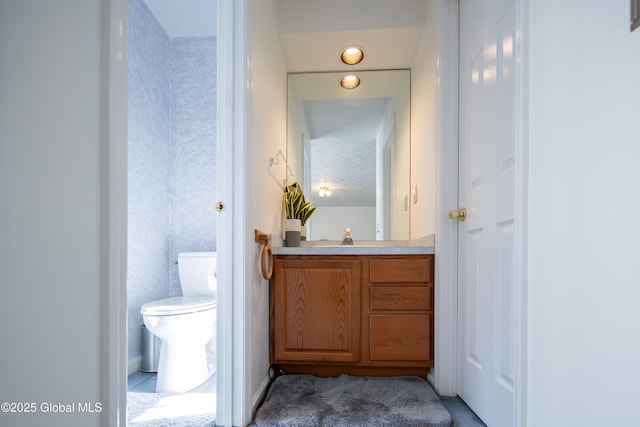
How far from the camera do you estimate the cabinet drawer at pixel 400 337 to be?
78.2 inches

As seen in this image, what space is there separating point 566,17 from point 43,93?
3.91 ft

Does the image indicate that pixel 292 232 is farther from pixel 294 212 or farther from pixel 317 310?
pixel 317 310

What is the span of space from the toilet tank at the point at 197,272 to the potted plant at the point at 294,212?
2.08ft

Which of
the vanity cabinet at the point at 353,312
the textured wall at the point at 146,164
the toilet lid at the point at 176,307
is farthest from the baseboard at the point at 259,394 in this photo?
the textured wall at the point at 146,164

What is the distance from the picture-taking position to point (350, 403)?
A: 1.70 meters

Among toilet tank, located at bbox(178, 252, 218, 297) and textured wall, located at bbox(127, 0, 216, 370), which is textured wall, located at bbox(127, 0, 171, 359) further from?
toilet tank, located at bbox(178, 252, 218, 297)

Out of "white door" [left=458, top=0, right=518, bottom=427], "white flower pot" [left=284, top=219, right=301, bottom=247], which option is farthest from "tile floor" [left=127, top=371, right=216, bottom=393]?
"white door" [left=458, top=0, right=518, bottom=427]

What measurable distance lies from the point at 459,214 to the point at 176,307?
1.64m

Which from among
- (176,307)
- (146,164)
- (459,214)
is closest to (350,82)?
(459,214)

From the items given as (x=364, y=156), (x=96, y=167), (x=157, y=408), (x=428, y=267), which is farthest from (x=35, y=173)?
(x=364, y=156)

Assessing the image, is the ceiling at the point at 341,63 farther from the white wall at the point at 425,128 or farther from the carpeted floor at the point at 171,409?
the carpeted floor at the point at 171,409

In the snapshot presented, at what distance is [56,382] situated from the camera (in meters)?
0.57

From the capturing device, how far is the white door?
1.32 metres

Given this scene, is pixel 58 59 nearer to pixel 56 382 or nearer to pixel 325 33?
pixel 56 382
